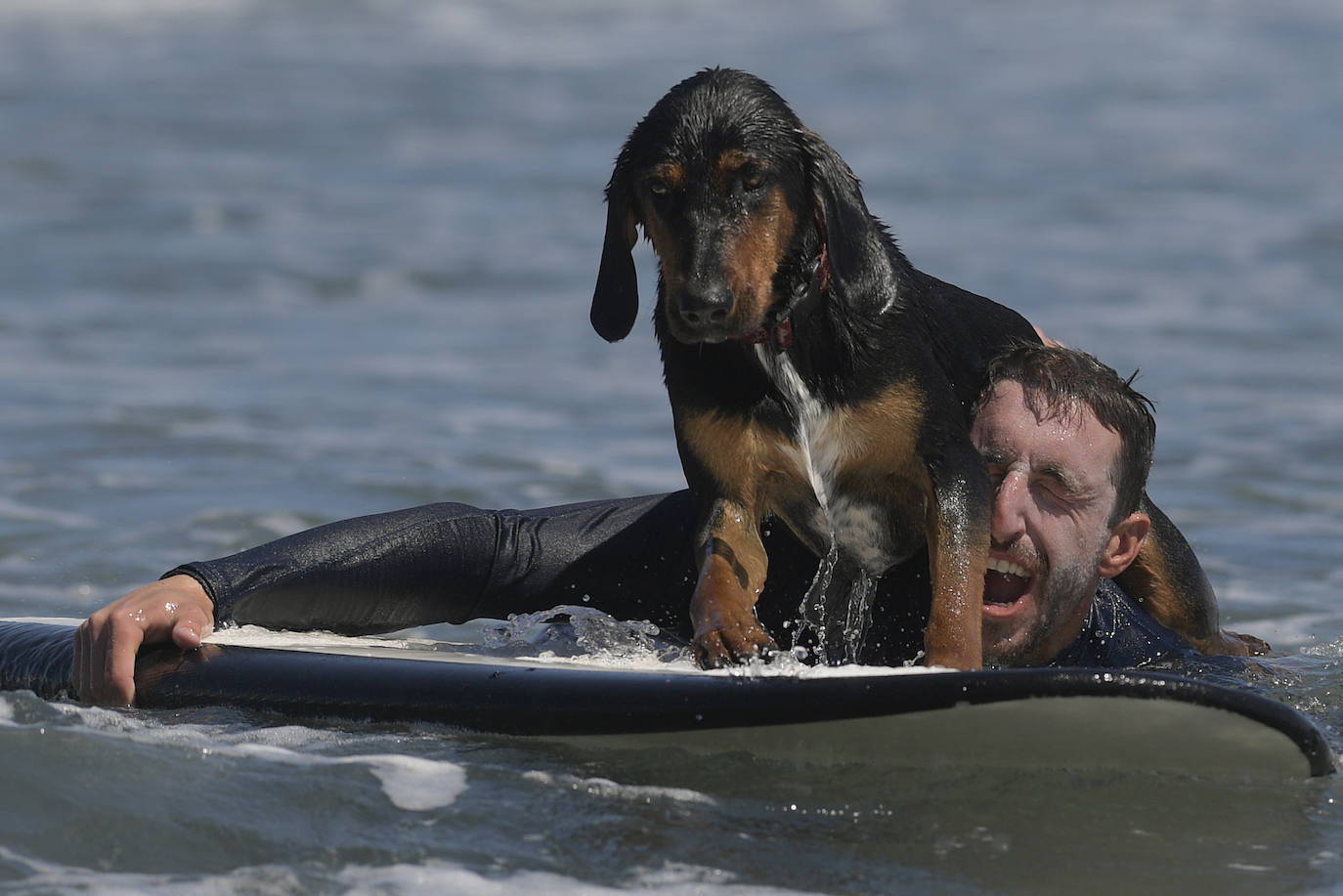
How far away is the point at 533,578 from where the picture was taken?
518cm

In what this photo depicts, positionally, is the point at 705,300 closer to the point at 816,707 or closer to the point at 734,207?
the point at 734,207

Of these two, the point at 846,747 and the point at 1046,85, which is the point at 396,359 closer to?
the point at 846,747

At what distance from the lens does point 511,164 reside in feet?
57.4

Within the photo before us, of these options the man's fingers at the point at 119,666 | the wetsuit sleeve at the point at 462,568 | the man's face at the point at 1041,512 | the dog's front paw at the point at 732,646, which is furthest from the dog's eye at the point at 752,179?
the man's fingers at the point at 119,666

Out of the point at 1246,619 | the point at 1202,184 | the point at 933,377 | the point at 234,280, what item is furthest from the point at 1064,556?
the point at 1202,184

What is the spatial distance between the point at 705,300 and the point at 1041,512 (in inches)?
60.1

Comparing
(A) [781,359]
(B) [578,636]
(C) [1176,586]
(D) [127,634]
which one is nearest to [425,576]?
(B) [578,636]

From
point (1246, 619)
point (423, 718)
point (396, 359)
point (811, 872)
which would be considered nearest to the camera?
point (811, 872)

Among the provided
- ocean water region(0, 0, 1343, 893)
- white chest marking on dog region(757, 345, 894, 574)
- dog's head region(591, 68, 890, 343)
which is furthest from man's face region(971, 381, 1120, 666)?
dog's head region(591, 68, 890, 343)

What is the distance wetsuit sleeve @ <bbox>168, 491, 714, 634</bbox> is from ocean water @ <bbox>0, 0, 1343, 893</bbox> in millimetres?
656

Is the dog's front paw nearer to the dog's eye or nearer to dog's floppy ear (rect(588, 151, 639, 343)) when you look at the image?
dog's floppy ear (rect(588, 151, 639, 343))

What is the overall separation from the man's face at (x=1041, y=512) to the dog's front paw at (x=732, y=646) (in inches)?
41.4

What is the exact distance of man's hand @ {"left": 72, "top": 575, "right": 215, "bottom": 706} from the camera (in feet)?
14.6

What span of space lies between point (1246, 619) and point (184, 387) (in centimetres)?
633
